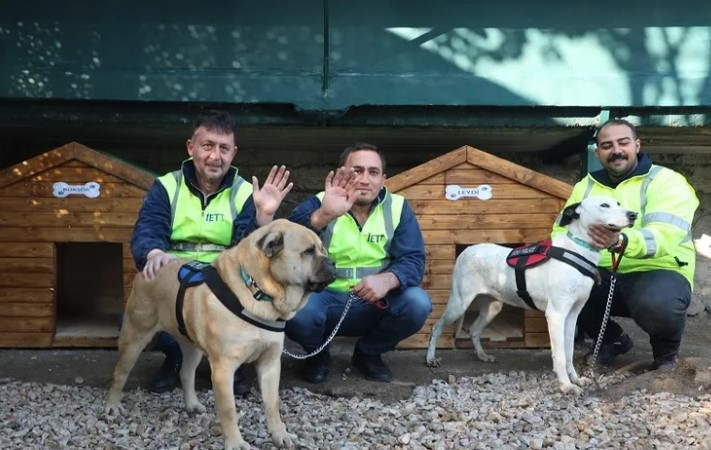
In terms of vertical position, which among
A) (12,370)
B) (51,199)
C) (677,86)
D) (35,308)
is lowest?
(12,370)

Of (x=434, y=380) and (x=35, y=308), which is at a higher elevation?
(x=35, y=308)

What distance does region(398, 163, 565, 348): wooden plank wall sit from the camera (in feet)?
16.5

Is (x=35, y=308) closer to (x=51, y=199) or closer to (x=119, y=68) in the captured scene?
(x=51, y=199)

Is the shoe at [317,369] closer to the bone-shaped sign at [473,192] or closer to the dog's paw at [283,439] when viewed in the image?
the dog's paw at [283,439]

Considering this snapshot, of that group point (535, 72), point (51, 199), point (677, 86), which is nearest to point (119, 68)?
point (51, 199)

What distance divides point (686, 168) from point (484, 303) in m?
3.38

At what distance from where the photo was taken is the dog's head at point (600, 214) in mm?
3801

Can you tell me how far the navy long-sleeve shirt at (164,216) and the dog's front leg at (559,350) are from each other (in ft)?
6.13

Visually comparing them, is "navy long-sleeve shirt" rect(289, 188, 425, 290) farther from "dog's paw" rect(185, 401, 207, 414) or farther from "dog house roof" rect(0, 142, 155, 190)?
"dog house roof" rect(0, 142, 155, 190)

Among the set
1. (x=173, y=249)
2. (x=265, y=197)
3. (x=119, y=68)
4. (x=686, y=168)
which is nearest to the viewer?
(x=265, y=197)

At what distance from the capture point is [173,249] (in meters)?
3.99

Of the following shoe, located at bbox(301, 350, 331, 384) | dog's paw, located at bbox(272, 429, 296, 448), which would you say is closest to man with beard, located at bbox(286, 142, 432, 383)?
shoe, located at bbox(301, 350, 331, 384)

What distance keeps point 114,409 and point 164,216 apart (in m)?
1.12

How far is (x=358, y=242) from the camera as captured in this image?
4168mm
